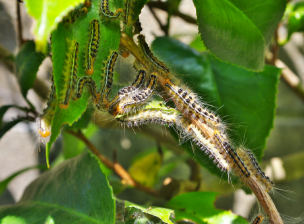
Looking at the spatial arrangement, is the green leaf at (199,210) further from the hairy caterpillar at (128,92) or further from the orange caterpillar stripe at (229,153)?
the hairy caterpillar at (128,92)

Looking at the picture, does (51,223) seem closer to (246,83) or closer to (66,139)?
(66,139)

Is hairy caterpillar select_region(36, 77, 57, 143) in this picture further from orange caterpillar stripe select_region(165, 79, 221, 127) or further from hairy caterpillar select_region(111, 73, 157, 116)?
orange caterpillar stripe select_region(165, 79, 221, 127)

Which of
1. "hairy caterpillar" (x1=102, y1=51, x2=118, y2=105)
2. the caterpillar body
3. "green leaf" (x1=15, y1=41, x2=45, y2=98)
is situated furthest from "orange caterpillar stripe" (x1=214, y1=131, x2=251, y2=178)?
"green leaf" (x1=15, y1=41, x2=45, y2=98)

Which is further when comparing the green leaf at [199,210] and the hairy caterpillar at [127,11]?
the green leaf at [199,210]

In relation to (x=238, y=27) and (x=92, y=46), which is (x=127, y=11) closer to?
(x=92, y=46)

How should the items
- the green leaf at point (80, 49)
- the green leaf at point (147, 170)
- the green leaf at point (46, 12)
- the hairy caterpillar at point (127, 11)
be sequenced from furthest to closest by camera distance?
the green leaf at point (147, 170) < the hairy caterpillar at point (127, 11) < the green leaf at point (80, 49) < the green leaf at point (46, 12)

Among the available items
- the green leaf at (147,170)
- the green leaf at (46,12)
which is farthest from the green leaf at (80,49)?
the green leaf at (147,170)

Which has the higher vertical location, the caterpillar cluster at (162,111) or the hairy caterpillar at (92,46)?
the hairy caterpillar at (92,46)

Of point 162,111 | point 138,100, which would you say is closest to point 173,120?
point 162,111
